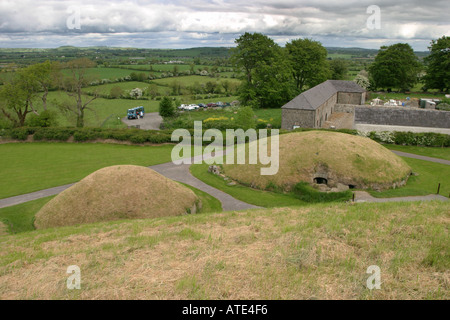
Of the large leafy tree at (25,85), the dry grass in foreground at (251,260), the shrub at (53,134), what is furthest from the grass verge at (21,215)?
the large leafy tree at (25,85)

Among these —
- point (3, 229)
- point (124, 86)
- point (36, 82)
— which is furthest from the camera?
point (124, 86)

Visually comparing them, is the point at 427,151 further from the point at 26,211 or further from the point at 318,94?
the point at 26,211

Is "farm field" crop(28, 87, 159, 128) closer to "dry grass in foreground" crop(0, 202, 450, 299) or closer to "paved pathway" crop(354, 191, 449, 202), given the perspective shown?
"paved pathway" crop(354, 191, 449, 202)

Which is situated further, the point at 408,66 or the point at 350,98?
the point at 408,66

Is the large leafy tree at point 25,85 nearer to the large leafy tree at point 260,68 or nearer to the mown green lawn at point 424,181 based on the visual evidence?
the large leafy tree at point 260,68

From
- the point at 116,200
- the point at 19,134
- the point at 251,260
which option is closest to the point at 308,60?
the point at 19,134

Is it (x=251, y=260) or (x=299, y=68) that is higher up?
(x=299, y=68)
